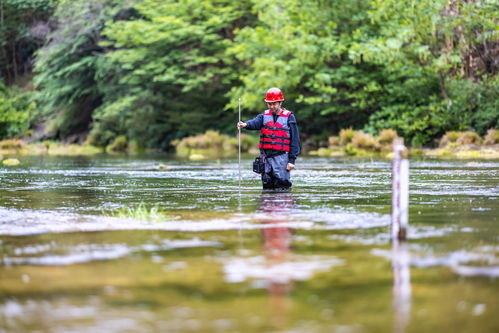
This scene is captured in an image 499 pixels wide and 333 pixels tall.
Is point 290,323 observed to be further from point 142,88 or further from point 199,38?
point 142,88

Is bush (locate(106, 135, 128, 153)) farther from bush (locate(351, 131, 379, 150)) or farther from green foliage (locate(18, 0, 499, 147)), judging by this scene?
bush (locate(351, 131, 379, 150))

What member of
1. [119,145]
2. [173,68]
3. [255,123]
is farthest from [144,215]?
[119,145]

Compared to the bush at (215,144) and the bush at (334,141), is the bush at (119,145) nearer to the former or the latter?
the bush at (215,144)

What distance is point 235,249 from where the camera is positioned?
25.8ft

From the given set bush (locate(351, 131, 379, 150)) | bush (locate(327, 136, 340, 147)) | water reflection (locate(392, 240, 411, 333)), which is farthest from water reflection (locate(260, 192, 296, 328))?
bush (locate(327, 136, 340, 147))

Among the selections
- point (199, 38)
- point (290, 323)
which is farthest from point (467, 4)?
point (290, 323)

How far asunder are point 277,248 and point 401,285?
74.7 inches

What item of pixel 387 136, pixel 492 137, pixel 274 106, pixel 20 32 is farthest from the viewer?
pixel 20 32

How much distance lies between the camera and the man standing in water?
14.5 meters

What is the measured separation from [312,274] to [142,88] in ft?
144

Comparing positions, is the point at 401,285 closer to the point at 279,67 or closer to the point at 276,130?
the point at 276,130

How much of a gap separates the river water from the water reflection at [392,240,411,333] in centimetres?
1

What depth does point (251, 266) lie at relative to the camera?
6.96 metres

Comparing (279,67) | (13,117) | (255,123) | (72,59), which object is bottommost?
(255,123)
